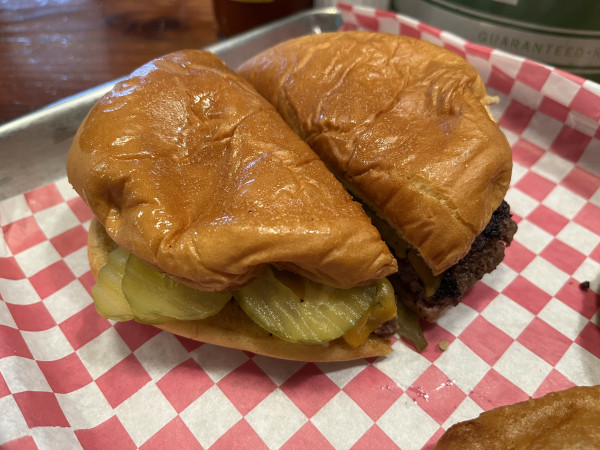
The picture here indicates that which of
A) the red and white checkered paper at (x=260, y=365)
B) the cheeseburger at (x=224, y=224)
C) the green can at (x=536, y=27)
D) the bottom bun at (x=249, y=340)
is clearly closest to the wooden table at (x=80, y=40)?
the red and white checkered paper at (x=260, y=365)

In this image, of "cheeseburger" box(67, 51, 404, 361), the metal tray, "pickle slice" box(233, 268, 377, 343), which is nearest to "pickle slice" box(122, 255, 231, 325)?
Answer: "cheeseburger" box(67, 51, 404, 361)

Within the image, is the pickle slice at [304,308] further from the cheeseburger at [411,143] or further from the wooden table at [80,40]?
the wooden table at [80,40]

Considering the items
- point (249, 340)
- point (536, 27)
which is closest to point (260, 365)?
point (249, 340)

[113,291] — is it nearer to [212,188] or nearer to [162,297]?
[162,297]

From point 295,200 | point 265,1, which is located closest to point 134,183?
point 295,200

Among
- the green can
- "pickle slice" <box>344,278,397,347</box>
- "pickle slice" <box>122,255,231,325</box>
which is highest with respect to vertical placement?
the green can

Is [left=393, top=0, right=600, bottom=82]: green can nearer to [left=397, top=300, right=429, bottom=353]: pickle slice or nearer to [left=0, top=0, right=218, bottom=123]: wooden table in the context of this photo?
[left=0, top=0, right=218, bottom=123]: wooden table
